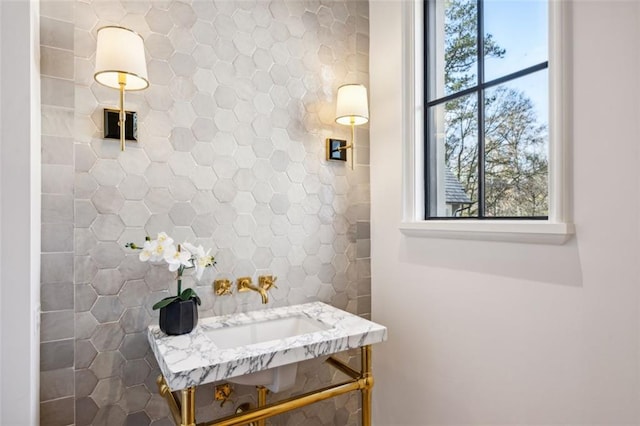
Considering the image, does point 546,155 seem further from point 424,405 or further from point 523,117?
point 424,405

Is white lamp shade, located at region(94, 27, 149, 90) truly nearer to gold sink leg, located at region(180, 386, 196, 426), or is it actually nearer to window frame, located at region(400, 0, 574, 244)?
gold sink leg, located at region(180, 386, 196, 426)

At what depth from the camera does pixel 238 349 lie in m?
1.29

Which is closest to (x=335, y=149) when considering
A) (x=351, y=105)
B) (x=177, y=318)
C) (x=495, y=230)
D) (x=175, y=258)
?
(x=351, y=105)

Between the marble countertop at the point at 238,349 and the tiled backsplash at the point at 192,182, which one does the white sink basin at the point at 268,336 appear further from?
the tiled backsplash at the point at 192,182

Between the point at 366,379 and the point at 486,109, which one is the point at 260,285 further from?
the point at 486,109

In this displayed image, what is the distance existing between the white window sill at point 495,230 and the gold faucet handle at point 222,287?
2.90 feet

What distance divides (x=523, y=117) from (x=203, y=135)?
4.35ft

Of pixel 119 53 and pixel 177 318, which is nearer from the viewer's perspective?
pixel 119 53

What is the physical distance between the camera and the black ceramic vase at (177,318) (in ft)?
4.62

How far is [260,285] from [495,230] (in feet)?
3.48

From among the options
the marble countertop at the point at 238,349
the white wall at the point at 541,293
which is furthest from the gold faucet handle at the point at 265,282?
the white wall at the point at 541,293

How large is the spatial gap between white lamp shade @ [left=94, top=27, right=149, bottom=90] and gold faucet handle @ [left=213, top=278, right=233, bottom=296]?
0.88m

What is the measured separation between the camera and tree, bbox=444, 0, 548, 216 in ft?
4.74

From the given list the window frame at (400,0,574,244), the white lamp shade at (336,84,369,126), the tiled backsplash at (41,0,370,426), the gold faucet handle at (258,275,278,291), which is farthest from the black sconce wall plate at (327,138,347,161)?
the gold faucet handle at (258,275,278,291)
